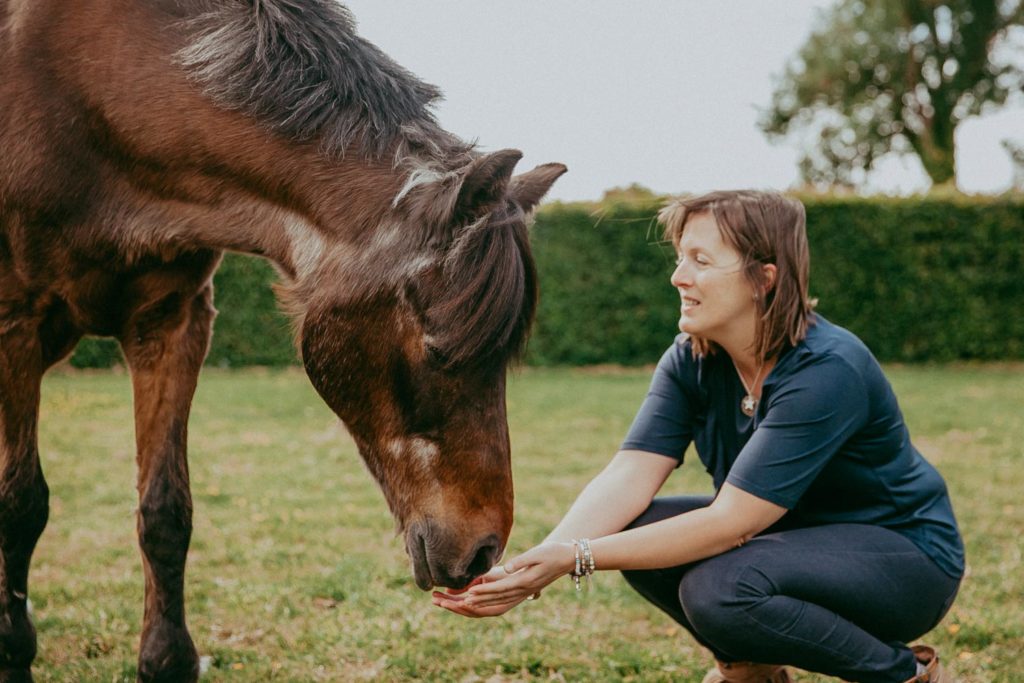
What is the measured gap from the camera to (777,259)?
9.27 ft

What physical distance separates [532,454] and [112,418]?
4.53m

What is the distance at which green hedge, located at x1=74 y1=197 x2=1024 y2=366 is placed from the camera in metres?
14.6

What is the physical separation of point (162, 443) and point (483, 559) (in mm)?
1407

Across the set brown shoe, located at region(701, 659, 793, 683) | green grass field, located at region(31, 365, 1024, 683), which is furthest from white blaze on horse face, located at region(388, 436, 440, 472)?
brown shoe, located at region(701, 659, 793, 683)

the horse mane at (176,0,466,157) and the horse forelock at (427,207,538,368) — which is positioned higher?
the horse mane at (176,0,466,157)

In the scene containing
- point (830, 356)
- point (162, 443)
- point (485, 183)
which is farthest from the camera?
point (162, 443)

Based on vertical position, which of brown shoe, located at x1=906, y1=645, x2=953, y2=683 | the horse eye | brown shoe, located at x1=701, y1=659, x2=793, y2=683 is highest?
the horse eye

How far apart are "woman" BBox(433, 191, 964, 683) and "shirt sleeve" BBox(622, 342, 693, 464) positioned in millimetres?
93

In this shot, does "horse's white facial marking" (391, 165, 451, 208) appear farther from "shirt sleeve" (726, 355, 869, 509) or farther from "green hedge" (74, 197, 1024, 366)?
"green hedge" (74, 197, 1024, 366)

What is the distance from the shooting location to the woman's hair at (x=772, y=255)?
9.22ft

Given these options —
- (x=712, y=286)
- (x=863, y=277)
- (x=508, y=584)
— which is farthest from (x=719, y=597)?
(x=863, y=277)

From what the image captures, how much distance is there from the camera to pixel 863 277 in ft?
47.9

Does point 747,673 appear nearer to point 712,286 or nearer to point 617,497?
point 617,497

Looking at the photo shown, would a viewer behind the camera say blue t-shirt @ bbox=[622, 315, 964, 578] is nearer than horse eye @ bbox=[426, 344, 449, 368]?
No
